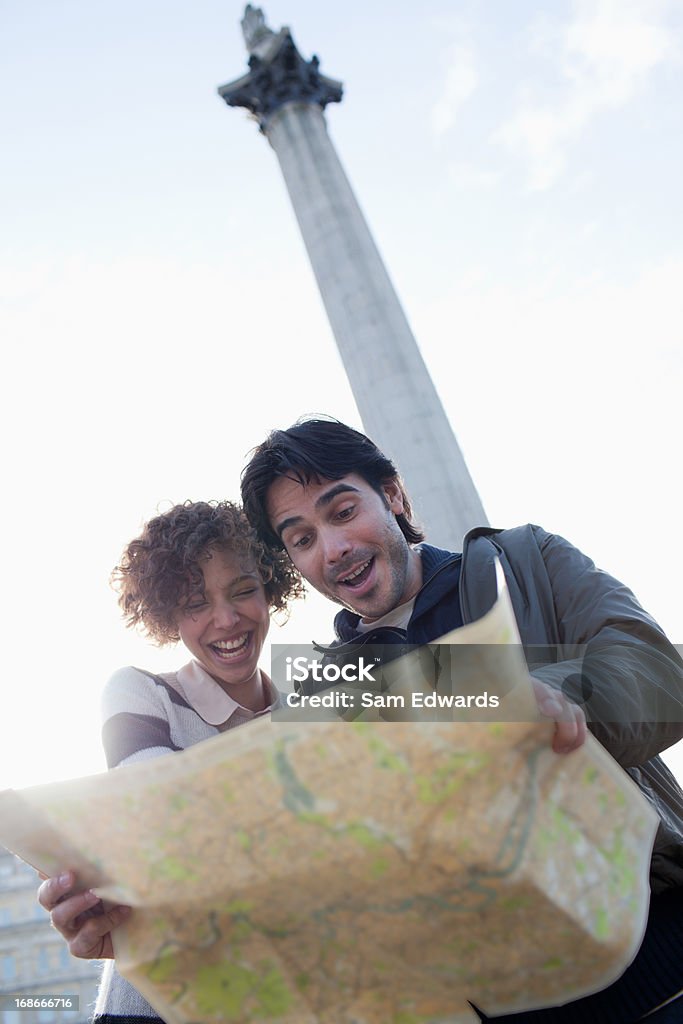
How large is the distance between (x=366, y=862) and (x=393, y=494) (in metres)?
1.82

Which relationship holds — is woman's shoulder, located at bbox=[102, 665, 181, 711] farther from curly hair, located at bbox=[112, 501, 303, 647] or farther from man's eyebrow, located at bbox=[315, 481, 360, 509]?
man's eyebrow, located at bbox=[315, 481, 360, 509]

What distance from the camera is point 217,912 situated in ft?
3.66

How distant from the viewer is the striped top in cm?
197

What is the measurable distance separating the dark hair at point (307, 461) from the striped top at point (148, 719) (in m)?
0.54

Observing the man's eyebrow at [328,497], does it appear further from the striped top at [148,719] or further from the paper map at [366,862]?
the paper map at [366,862]

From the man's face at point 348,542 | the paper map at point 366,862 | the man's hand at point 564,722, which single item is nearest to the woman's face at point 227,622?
the man's face at point 348,542

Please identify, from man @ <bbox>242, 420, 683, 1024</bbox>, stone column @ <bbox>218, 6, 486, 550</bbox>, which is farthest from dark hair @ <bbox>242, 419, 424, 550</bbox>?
stone column @ <bbox>218, 6, 486, 550</bbox>

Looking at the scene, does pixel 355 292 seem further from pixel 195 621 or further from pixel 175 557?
pixel 195 621

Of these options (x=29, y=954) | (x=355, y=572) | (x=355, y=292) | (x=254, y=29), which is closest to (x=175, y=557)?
(x=355, y=572)

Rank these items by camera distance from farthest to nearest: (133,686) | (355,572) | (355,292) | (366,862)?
(355,292) → (355,572) → (133,686) → (366,862)

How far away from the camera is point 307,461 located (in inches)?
101

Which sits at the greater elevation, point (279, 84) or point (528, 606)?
point (279, 84)

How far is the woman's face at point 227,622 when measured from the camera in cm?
267

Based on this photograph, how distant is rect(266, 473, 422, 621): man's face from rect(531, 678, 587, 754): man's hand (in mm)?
1297
